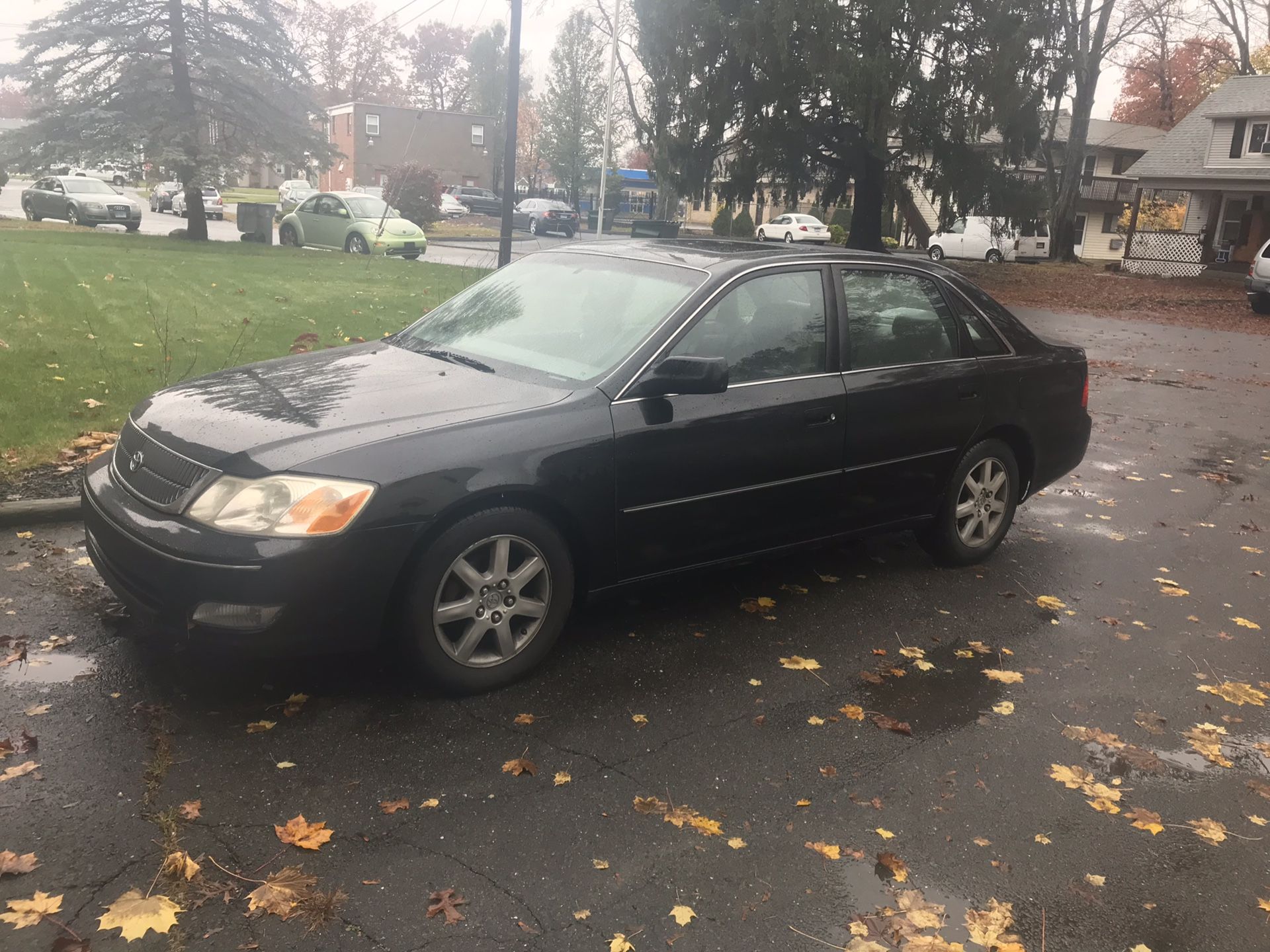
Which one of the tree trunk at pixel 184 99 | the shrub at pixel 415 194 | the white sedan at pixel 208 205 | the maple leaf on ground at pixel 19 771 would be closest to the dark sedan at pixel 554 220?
the shrub at pixel 415 194

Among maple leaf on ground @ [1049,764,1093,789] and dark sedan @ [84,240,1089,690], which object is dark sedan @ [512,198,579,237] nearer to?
dark sedan @ [84,240,1089,690]

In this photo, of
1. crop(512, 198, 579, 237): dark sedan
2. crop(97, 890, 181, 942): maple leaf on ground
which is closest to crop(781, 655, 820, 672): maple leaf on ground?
crop(97, 890, 181, 942): maple leaf on ground

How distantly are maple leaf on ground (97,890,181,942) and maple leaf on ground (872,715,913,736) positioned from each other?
2529 mm

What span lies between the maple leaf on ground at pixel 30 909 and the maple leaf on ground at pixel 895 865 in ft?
7.57

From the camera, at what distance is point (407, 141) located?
223 feet

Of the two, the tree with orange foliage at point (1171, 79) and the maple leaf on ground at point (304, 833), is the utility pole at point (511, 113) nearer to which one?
the maple leaf on ground at point (304, 833)

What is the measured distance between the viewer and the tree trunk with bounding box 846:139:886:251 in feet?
84.8

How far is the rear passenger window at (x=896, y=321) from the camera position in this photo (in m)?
5.21

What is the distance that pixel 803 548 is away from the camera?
16.8 ft

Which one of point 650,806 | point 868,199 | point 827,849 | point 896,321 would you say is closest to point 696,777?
point 650,806

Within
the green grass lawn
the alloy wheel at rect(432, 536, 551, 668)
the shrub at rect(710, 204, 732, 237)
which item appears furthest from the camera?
the shrub at rect(710, 204, 732, 237)

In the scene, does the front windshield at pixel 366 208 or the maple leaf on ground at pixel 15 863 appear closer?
the maple leaf on ground at pixel 15 863

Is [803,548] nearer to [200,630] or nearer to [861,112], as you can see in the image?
[200,630]

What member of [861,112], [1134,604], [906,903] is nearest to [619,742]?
[906,903]
